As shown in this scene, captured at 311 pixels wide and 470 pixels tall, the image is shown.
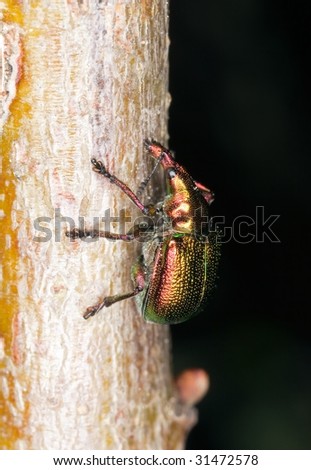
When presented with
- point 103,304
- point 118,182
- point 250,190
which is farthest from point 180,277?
point 250,190

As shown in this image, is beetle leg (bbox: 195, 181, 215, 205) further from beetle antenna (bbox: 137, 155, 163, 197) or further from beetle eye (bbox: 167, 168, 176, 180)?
beetle antenna (bbox: 137, 155, 163, 197)

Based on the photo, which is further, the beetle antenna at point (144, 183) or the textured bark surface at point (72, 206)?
the beetle antenna at point (144, 183)

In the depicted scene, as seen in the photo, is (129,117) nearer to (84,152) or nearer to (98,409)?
(84,152)

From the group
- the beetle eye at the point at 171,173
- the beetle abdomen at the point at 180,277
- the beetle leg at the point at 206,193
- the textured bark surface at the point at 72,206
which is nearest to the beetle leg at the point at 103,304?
the textured bark surface at the point at 72,206

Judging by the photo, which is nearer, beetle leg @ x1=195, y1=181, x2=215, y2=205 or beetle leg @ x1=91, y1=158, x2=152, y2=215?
beetle leg @ x1=91, y1=158, x2=152, y2=215

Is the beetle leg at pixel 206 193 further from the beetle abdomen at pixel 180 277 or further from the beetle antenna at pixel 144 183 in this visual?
the beetle antenna at pixel 144 183

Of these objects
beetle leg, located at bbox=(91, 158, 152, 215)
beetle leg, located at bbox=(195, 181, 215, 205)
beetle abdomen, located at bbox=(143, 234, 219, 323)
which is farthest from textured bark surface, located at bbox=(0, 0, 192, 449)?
beetle leg, located at bbox=(195, 181, 215, 205)

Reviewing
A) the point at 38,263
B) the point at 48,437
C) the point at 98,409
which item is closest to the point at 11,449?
the point at 48,437

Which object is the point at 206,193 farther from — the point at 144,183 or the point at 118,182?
the point at 118,182
